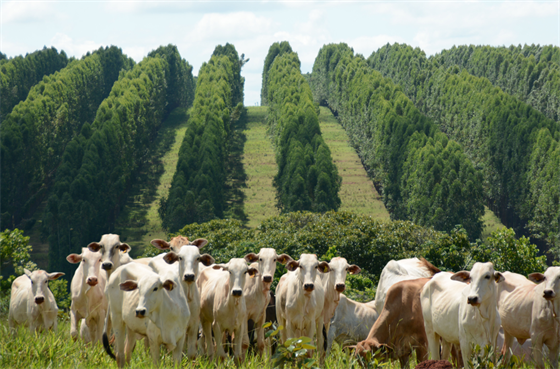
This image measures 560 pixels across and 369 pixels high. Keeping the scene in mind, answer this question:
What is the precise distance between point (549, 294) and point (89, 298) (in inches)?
362

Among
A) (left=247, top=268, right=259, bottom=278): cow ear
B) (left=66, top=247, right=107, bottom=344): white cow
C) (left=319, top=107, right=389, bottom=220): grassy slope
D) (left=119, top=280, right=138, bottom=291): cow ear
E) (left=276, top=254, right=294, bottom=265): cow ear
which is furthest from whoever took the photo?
(left=319, top=107, right=389, bottom=220): grassy slope

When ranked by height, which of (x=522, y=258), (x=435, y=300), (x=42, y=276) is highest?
(x=435, y=300)

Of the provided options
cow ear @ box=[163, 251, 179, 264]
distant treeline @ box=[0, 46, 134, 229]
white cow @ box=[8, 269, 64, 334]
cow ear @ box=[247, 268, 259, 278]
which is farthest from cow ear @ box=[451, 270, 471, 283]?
distant treeline @ box=[0, 46, 134, 229]

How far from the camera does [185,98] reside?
112 meters

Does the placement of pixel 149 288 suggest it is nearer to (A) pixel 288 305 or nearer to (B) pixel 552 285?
(A) pixel 288 305

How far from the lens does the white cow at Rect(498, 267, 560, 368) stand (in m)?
9.86

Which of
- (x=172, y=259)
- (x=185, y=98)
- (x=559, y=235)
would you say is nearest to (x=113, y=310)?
(x=172, y=259)

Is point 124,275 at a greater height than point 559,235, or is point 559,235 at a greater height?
point 124,275

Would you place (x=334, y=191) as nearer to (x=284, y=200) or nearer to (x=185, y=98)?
(x=284, y=200)

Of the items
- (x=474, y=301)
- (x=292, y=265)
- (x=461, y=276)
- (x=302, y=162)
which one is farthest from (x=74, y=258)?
(x=302, y=162)

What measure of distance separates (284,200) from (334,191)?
474 cm

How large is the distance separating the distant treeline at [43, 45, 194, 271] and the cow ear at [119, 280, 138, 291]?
42609 mm

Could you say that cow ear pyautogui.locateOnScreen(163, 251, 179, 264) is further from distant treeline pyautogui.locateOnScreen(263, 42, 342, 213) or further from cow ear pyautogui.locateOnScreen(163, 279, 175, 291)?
distant treeline pyautogui.locateOnScreen(263, 42, 342, 213)

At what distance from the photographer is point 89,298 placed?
12.5 meters
